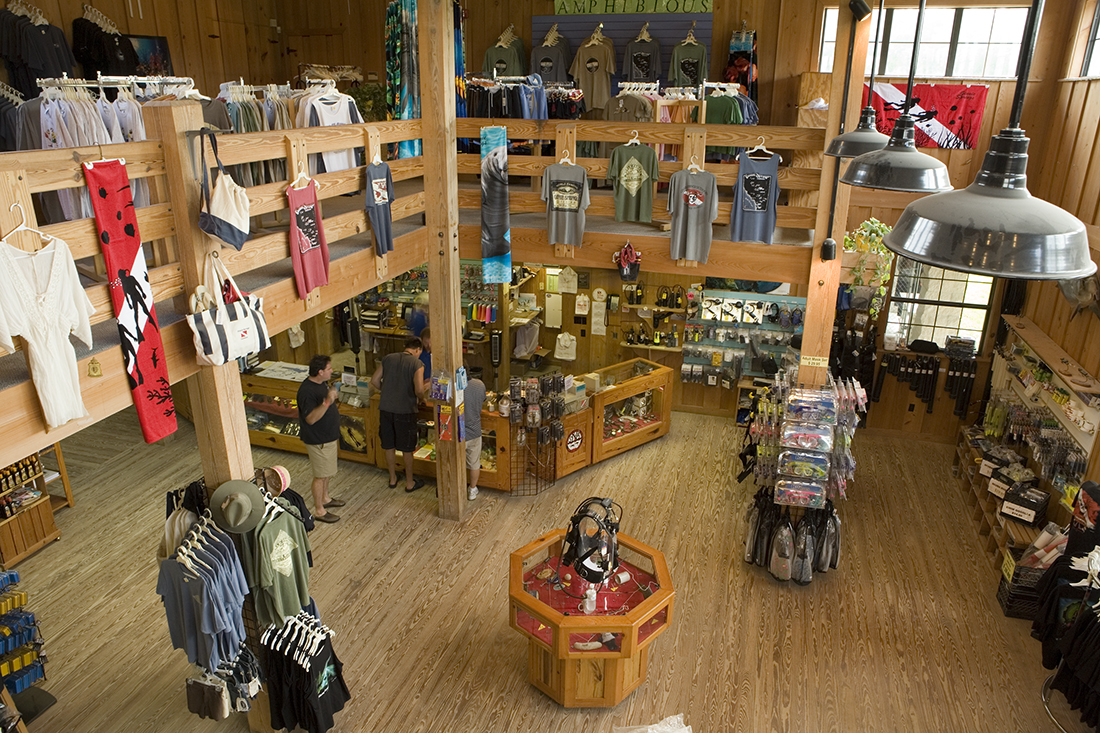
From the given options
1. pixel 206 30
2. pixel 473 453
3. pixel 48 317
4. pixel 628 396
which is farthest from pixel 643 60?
pixel 48 317

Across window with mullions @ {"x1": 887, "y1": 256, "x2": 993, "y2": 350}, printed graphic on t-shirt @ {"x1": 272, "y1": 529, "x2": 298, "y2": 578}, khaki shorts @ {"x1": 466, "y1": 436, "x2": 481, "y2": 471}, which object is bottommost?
khaki shorts @ {"x1": 466, "y1": 436, "x2": 481, "y2": 471}

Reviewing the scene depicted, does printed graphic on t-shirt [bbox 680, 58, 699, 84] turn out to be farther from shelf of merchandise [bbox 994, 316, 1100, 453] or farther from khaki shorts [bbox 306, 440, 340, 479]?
khaki shorts [bbox 306, 440, 340, 479]

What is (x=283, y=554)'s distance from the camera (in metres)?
4.48

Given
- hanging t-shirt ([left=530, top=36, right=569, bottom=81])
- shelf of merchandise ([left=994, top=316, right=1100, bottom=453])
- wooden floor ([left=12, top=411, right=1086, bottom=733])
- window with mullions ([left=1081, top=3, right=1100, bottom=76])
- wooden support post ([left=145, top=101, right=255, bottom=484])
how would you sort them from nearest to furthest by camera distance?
wooden support post ([left=145, top=101, right=255, bottom=484])
wooden floor ([left=12, top=411, right=1086, bottom=733])
shelf of merchandise ([left=994, top=316, right=1100, bottom=453])
window with mullions ([left=1081, top=3, right=1100, bottom=76])
hanging t-shirt ([left=530, top=36, right=569, bottom=81])

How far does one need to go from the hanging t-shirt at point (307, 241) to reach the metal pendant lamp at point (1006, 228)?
387cm

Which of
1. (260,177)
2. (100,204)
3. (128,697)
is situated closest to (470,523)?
(128,697)

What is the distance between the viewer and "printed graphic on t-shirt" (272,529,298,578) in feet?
14.5

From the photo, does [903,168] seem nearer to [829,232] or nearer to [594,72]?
[829,232]

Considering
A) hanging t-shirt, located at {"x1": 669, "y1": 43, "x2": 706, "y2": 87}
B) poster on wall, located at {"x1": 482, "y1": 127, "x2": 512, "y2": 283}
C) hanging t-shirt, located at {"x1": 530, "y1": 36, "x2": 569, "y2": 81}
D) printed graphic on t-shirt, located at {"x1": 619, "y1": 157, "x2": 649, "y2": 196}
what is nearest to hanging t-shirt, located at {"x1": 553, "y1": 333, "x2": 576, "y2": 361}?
poster on wall, located at {"x1": 482, "y1": 127, "x2": 512, "y2": 283}

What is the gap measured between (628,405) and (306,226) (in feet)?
16.7

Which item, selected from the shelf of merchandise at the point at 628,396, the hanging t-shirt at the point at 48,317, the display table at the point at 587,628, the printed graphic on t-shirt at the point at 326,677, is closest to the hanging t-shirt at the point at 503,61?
the shelf of merchandise at the point at 628,396

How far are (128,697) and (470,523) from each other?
3161 millimetres

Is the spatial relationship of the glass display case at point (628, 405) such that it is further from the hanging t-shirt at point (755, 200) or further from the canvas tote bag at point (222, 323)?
the canvas tote bag at point (222, 323)

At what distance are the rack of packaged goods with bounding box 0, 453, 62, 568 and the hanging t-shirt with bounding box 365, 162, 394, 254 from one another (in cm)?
388
